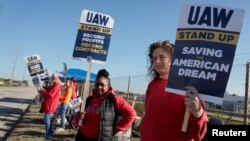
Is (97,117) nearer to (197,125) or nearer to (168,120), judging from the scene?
(168,120)

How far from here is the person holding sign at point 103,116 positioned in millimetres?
5281

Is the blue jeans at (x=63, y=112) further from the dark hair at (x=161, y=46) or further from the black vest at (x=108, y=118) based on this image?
the dark hair at (x=161, y=46)

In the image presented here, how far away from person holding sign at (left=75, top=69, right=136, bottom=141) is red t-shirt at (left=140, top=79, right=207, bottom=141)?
2.04 meters

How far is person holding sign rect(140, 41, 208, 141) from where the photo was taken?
2.67 m

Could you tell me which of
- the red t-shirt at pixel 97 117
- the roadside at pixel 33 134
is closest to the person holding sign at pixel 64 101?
the roadside at pixel 33 134

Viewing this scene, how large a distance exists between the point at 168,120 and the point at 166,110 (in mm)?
75

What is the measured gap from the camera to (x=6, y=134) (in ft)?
37.9

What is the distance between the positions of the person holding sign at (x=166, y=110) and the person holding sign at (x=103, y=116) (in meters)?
1.86

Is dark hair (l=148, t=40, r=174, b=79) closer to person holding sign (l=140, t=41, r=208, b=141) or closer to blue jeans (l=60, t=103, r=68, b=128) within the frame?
person holding sign (l=140, t=41, r=208, b=141)

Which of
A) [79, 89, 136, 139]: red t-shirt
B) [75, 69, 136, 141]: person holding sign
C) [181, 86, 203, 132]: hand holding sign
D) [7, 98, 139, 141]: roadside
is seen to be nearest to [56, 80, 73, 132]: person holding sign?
[7, 98, 139, 141]: roadside

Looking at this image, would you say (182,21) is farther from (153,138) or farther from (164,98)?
(153,138)

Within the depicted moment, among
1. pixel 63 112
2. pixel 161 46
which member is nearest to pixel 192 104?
pixel 161 46

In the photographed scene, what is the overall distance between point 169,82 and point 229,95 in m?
5.93

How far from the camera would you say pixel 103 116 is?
17.3ft
